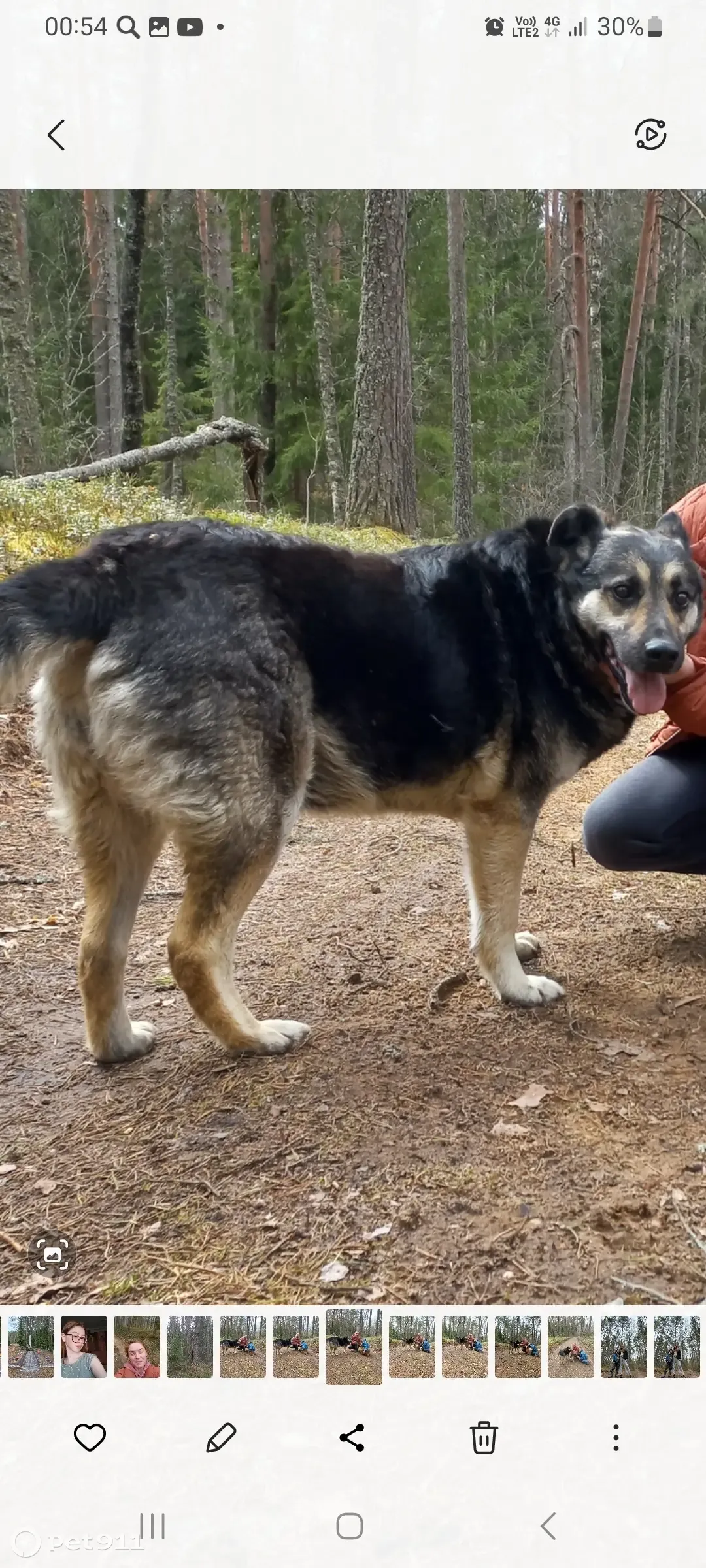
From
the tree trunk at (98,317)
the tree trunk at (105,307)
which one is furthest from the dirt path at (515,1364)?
the tree trunk at (105,307)

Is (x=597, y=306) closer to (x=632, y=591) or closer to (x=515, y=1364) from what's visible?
(x=632, y=591)

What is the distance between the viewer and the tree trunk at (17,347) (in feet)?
31.2

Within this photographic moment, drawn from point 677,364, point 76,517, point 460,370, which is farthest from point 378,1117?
point 677,364

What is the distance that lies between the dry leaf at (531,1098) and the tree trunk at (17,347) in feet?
30.7

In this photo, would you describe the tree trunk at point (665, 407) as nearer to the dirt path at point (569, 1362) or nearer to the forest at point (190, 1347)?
the dirt path at point (569, 1362)

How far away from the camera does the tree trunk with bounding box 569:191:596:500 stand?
530 inches

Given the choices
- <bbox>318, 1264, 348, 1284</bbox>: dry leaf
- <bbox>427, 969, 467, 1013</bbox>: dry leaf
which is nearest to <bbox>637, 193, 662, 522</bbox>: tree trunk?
<bbox>427, 969, 467, 1013</bbox>: dry leaf

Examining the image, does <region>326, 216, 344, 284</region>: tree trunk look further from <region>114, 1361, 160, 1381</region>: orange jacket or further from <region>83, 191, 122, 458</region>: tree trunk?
<region>114, 1361, 160, 1381</region>: orange jacket

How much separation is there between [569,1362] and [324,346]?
15749 mm

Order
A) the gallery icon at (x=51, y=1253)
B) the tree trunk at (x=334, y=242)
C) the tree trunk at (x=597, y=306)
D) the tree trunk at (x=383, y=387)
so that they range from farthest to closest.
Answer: the tree trunk at (x=334, y=242) < the tree trunk at (x=597, y=306) < the tree trunk at (x=383, y=387) < the gallery icon at (x=51, y=1253)

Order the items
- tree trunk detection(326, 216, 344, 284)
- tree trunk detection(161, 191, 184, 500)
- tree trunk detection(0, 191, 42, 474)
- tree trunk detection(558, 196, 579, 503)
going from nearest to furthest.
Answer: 1. tree trunk detection(0, 191, 42, 474)
2. tree trunk detection(558, 196, 579, 503)
3. tree trunk detection(161, 191, 184, 500)
4. tree trunk detection(326, 216, 344, 284)

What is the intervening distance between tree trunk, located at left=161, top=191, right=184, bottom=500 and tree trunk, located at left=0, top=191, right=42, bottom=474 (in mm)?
3762
